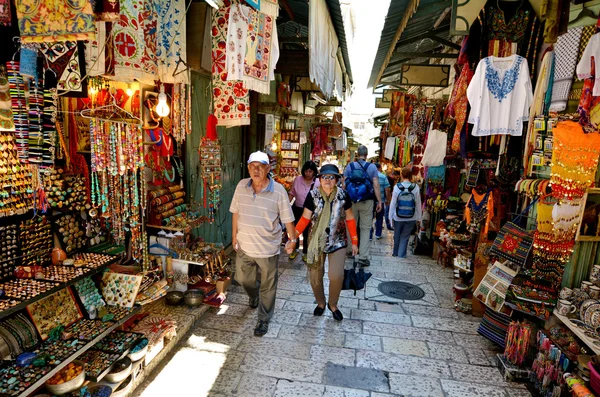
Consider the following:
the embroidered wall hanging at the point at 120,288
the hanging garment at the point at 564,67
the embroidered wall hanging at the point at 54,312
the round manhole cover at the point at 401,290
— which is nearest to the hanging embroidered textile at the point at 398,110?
the round manhole cover at the point at 401,290

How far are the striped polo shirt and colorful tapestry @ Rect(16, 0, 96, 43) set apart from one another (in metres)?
2.40

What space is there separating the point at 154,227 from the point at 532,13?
5.38 m

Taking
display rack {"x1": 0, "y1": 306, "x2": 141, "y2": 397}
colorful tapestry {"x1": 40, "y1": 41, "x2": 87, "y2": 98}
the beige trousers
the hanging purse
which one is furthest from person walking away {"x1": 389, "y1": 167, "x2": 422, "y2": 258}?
colorful tapestry {"x1": 40, "y1": 41, "x2": 87, "y2": 98}

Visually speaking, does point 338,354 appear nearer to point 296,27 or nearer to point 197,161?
point 197,161

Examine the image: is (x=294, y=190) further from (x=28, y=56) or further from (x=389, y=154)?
(x=389, y=154)

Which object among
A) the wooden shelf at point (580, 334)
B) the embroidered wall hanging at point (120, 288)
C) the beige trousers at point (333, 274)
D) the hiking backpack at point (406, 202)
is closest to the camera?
the wooden shelf at point (580, 334)

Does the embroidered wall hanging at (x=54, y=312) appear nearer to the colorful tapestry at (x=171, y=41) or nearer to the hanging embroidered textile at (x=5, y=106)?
the hanging embroidered textile at (x=5, y=106)

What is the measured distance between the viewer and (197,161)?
5.90 metres

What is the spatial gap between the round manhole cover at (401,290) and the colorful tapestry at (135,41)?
4.71 m

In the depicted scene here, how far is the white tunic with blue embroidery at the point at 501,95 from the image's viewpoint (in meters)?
4.22

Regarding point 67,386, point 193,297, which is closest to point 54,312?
point 67,386

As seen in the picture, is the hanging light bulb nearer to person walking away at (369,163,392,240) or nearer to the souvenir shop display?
the souvenir shop display

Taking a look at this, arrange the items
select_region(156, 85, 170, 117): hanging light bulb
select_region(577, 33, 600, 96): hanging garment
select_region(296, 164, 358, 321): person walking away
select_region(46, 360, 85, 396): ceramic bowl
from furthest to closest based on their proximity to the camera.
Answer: select_region(296, 164, 358, 321): person walking away → select_region(156, 85, 170, 117): hanging light bulb → select_region(577, 33, 600, 96): hanging garment → select_region(46, 360, 85, 396): ceramic bowl

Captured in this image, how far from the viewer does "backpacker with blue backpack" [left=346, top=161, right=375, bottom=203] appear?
653cm
